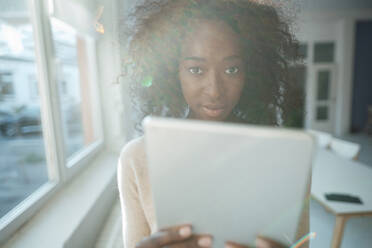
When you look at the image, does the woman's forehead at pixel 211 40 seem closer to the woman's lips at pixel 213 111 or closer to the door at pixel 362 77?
the woman's lips at pixel 213 111

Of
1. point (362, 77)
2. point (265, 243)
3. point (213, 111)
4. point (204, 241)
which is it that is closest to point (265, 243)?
point (265, 243)

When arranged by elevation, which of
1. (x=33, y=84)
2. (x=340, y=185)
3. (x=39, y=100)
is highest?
(x=33, y=84)

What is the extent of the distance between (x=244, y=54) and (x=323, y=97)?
7.00 m

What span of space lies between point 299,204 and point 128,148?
1.60ft

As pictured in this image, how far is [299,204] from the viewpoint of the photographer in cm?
37

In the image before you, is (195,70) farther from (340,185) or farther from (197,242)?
(340,185)

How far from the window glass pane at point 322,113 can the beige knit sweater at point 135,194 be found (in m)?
7.14

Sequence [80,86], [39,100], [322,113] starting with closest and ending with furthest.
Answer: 1. [39,100]
2. [80,86]
3. [322,113]

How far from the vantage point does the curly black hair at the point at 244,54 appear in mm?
734

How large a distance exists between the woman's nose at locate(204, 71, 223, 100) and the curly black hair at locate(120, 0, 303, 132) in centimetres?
17

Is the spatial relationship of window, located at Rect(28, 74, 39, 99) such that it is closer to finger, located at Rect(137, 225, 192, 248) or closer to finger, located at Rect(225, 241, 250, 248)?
finger, located at Rect(137, 225, 192, 248)

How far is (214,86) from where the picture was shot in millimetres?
644

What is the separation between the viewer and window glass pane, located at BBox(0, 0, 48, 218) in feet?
4.38

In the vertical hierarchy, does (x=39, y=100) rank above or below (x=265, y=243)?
above
